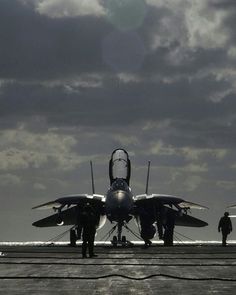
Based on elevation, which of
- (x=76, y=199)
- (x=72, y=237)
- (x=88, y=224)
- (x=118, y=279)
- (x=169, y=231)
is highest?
(x=76, y=199)

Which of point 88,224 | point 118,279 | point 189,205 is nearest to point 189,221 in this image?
point 189,205

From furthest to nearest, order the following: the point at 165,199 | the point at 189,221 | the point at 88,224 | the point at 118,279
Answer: the point at 189,221 < the point at 165,199 < the point at 88,224 < the point at 118,279

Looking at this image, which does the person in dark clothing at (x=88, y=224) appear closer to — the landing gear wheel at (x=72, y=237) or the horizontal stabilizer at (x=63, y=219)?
the landing gear wheel at (x=72, y=237)

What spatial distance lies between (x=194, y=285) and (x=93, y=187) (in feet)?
113

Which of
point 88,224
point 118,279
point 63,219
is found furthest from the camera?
A: point 63,219

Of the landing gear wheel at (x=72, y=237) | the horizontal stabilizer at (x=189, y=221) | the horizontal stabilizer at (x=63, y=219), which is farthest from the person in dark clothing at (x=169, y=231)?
the horizontal stabilizer at (x=189, y=221)

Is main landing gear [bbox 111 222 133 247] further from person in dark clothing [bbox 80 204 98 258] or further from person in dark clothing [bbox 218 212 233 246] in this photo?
person in dark clothing [bbox 80 204 98 258]

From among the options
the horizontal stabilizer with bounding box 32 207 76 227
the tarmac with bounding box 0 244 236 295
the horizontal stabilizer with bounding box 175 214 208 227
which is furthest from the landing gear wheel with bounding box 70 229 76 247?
the tarmac with bounding box 0 244 236 295

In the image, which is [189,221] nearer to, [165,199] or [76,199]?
[165,199]

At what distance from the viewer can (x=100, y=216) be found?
38125 mm

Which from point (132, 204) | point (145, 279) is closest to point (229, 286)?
point (145, 279)

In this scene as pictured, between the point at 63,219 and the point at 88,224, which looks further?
the point at 63,219

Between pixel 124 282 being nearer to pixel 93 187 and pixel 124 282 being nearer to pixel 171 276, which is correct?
pixel 171 276

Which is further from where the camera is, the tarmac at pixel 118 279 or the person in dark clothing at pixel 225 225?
the person in dark clothing at pixel 225 225
